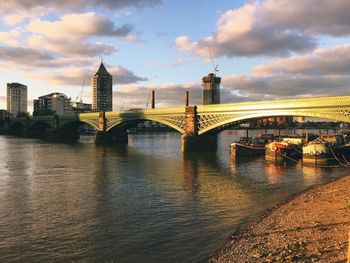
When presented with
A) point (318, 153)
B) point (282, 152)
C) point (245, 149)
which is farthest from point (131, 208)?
point (245, 149)

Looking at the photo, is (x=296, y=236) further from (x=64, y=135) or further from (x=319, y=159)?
(x=64, y=135)

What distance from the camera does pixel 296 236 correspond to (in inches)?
665

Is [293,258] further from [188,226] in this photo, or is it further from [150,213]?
[150,213]

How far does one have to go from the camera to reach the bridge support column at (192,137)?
254 feet

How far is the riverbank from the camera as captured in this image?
14203 mm

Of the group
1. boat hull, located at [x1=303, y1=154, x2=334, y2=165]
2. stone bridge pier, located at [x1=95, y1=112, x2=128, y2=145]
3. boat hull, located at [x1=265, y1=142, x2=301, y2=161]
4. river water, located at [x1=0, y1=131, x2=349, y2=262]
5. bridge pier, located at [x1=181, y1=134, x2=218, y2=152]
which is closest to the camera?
river water, located at [x1=0, y1=131, x2=349, y2=262]

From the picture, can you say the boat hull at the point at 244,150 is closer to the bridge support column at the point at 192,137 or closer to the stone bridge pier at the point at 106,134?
the bridge support column at the point at 192,137

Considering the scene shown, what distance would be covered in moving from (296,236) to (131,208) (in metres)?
12.4

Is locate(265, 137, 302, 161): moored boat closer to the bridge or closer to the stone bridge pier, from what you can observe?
the bridge

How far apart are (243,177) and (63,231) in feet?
85.2

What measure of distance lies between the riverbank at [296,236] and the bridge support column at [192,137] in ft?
174

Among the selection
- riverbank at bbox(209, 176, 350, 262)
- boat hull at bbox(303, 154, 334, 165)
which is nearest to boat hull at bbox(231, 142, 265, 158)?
boat hull at bbox(303, 154, 334, 165)

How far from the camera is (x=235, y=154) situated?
65.8 m

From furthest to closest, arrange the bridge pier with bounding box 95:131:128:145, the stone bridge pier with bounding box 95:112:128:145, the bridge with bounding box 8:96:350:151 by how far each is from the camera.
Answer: the stone bridge pier with bounding box 95:112:128:145 → the bridge pier with bounding box 95:131:128:145 → the bridge with bounding box 8:96:350:151
